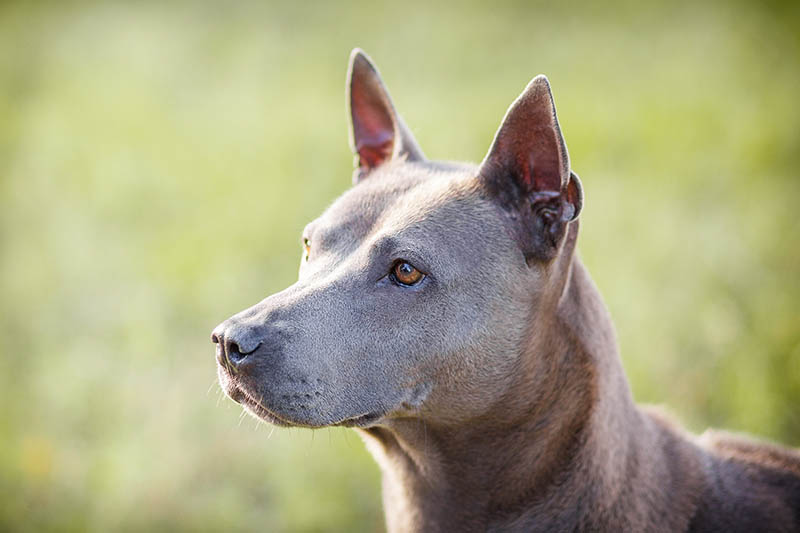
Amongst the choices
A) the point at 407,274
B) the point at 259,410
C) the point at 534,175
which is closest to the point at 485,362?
the point at 407,274

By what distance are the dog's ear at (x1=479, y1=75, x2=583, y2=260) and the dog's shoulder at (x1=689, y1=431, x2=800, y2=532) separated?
1.30 m

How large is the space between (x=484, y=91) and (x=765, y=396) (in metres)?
6.26

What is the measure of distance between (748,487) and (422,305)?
5.64 feet

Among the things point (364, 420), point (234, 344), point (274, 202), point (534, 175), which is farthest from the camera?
point (274, 202)

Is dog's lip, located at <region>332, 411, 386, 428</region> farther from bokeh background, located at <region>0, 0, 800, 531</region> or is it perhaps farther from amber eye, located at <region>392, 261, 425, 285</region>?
bokeh background, located at <region>0, 0, 800, 531</region>

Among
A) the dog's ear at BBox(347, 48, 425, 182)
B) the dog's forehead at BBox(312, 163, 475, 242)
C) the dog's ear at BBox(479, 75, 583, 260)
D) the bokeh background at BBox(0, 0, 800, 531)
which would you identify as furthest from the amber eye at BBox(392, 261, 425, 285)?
the bokeh background at BBox(0, 0, 800, 531)

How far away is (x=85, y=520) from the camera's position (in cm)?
488

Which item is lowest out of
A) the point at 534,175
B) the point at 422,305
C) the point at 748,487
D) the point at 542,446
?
the point at 748,487

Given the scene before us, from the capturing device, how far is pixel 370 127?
400cm

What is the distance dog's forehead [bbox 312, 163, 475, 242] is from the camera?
10.6ft

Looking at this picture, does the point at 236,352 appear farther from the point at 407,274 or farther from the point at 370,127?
the point at 370,127

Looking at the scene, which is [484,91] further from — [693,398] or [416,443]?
[416,443]

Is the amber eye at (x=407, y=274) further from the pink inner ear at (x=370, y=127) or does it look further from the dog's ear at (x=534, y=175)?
the pink inner ear at (x=370, y=127)

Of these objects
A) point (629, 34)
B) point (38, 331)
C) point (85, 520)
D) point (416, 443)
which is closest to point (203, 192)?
point (38, 331)
